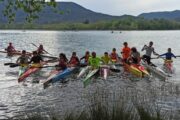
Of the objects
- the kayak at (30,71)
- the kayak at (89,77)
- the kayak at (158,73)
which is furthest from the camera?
the kayak at (158,73)

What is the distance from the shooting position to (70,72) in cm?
3034

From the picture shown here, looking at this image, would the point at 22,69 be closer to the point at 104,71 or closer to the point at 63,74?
the point at 63,74

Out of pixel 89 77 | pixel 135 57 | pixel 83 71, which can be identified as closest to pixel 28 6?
pixel 89 77

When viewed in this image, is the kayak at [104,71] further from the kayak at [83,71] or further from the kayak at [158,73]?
the kayak at [158,73]

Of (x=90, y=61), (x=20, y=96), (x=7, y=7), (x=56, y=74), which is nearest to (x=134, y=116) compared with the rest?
(x=7, y=7)

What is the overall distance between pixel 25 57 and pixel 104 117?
2349 centimetres

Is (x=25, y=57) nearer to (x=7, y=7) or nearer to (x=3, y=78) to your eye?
(x=3, y=78)

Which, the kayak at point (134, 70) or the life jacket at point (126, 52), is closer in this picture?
the kayak at point (134, 70)

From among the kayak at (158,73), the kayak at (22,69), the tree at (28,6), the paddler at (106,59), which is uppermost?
the tree at (28,6)

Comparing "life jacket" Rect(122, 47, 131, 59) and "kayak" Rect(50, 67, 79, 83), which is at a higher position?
"life jacket" Rect(122, 47, 131, 59)

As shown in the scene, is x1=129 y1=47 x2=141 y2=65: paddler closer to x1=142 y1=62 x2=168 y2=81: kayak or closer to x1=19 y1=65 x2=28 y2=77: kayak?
x1=142 y1=62 x2=168 y2=81: kayak

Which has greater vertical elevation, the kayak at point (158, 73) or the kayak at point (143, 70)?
the kayak at point (143, 70)

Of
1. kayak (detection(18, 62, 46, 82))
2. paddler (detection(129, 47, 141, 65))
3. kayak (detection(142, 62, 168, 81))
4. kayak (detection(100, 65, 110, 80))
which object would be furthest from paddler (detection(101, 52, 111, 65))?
kayak (detection(18, 62, 46, 82))

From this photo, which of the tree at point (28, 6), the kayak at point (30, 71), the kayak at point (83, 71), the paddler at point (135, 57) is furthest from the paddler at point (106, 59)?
the tree at point (28, 6)
